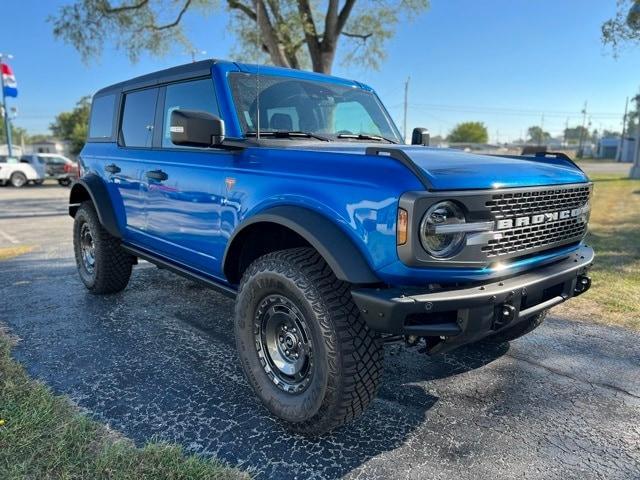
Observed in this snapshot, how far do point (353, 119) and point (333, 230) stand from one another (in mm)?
1726

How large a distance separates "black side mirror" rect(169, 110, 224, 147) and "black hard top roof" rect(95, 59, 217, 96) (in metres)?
0.69

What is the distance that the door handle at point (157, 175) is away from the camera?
145 inches

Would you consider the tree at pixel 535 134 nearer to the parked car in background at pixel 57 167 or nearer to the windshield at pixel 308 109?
the parked car in background at pixel 57 167

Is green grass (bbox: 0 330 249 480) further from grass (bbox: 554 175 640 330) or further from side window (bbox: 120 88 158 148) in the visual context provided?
grass (bbox: 554 175 640 330)

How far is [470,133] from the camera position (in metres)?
101

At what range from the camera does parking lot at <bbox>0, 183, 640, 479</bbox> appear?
2.40 meters

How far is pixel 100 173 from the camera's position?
15.9 feet

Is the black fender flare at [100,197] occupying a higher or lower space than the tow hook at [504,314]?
higher

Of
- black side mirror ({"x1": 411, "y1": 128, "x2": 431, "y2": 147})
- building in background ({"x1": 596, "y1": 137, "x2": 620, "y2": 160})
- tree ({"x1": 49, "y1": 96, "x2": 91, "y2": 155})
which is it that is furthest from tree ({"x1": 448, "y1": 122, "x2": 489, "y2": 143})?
black side mirror ({"x1": 411, "y1": 128, "x2": 431, "y2": 147})

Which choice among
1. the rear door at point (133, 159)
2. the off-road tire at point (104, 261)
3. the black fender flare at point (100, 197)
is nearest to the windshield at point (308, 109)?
the rear door at point (133, 159)

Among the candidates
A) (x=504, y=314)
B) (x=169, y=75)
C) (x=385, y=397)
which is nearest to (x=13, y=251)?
(x=169, y=75)

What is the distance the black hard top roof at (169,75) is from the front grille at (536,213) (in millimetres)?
2199

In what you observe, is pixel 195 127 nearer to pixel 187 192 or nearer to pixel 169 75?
pixel 187 192

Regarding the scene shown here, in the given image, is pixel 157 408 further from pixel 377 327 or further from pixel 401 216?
pixel 401 216
